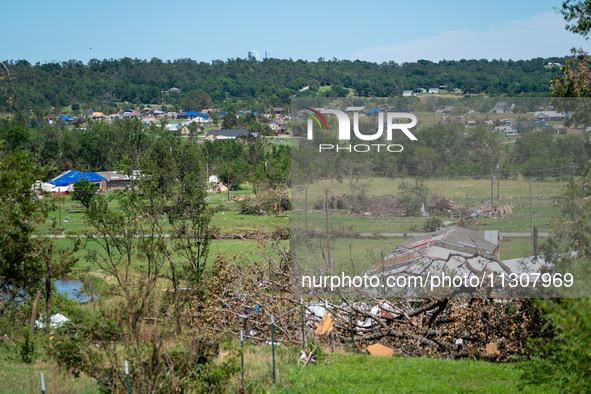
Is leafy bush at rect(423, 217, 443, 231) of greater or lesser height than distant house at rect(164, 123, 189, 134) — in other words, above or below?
below

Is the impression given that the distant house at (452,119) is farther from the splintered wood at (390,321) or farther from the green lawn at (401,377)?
the green lawn at (401,377)

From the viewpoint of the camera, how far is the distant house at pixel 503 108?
378 inches

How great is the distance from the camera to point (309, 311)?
9.97m

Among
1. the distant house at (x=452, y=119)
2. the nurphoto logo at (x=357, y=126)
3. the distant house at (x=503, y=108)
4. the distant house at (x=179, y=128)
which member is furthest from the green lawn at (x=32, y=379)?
the distant house at (x=179, y=128)

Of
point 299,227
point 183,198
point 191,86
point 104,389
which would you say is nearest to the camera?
point 104,389

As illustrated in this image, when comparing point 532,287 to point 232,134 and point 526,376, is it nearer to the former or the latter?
point 526,376

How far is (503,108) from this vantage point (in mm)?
9672

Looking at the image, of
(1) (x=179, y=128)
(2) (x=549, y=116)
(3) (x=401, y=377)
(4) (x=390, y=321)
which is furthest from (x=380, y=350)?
(1) (x=179, y=128)

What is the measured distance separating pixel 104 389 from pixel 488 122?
783 centimetres

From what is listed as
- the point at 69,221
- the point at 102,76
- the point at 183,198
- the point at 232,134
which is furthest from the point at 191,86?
the point at 183,198

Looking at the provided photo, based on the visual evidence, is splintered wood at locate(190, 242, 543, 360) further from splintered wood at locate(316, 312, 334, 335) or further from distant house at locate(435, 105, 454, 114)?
distant house at locate(435, 105, 454, 114)

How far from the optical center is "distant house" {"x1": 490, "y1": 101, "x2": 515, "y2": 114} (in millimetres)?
9592

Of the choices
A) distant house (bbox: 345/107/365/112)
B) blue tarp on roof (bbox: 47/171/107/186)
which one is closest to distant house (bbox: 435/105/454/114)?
distant house (bbox: 345/107/365/112)

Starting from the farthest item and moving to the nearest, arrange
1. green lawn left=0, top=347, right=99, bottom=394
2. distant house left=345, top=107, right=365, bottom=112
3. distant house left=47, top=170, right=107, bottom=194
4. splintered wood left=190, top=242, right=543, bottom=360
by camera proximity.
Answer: distant house left=47, top=170, right=107, bottom=194, distant house left=345, top=107, right=365, bottom=112, splintered wood left=190, top=242, right=543, bottom=360, green lawn left=0, top=347, right=99, bottom=394
